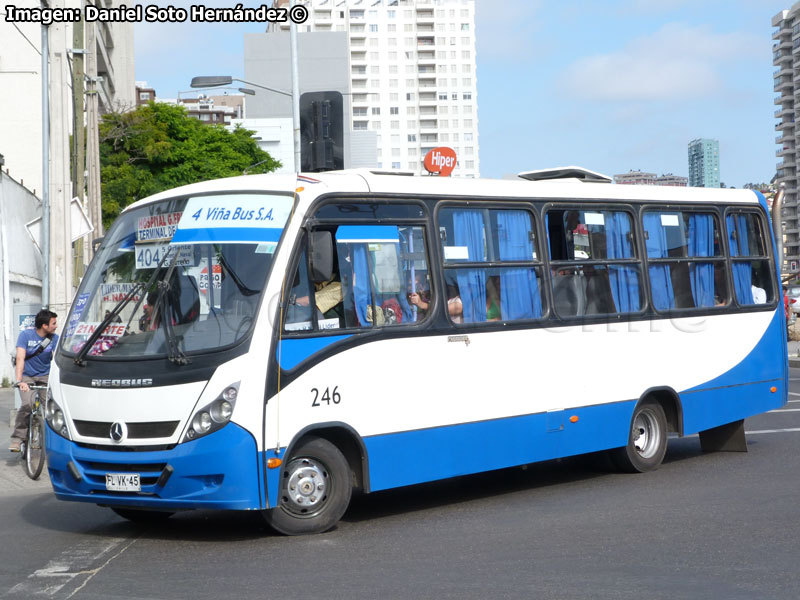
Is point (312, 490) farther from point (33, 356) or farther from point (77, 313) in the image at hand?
point (33, 356)

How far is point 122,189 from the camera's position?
181 feet

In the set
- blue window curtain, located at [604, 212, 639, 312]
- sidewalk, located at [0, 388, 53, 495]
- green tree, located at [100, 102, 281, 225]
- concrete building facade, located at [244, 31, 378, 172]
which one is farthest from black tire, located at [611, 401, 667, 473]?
concrete building facade, located at [244, 31, 378, 172]

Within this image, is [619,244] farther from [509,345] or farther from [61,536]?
[61,536]

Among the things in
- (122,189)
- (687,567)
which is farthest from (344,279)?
(122,189)

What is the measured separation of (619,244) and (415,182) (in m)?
2.88

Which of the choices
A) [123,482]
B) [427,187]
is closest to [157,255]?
[123,482]

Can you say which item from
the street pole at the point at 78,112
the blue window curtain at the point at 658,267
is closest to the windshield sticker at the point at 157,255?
the blue window curtain at the point at 658,267

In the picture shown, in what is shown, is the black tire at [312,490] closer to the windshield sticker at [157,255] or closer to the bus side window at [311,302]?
the bus side window at [311,302]

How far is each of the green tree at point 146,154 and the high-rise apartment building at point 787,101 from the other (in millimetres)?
125333

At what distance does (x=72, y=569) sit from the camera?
786 cm

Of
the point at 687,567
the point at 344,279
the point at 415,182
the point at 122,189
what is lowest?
the point at 687,567

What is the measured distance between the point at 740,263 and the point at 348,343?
6127mm

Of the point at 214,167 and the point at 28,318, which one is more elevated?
the point at 214,167

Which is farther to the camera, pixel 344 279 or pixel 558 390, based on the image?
pixel 558 390
